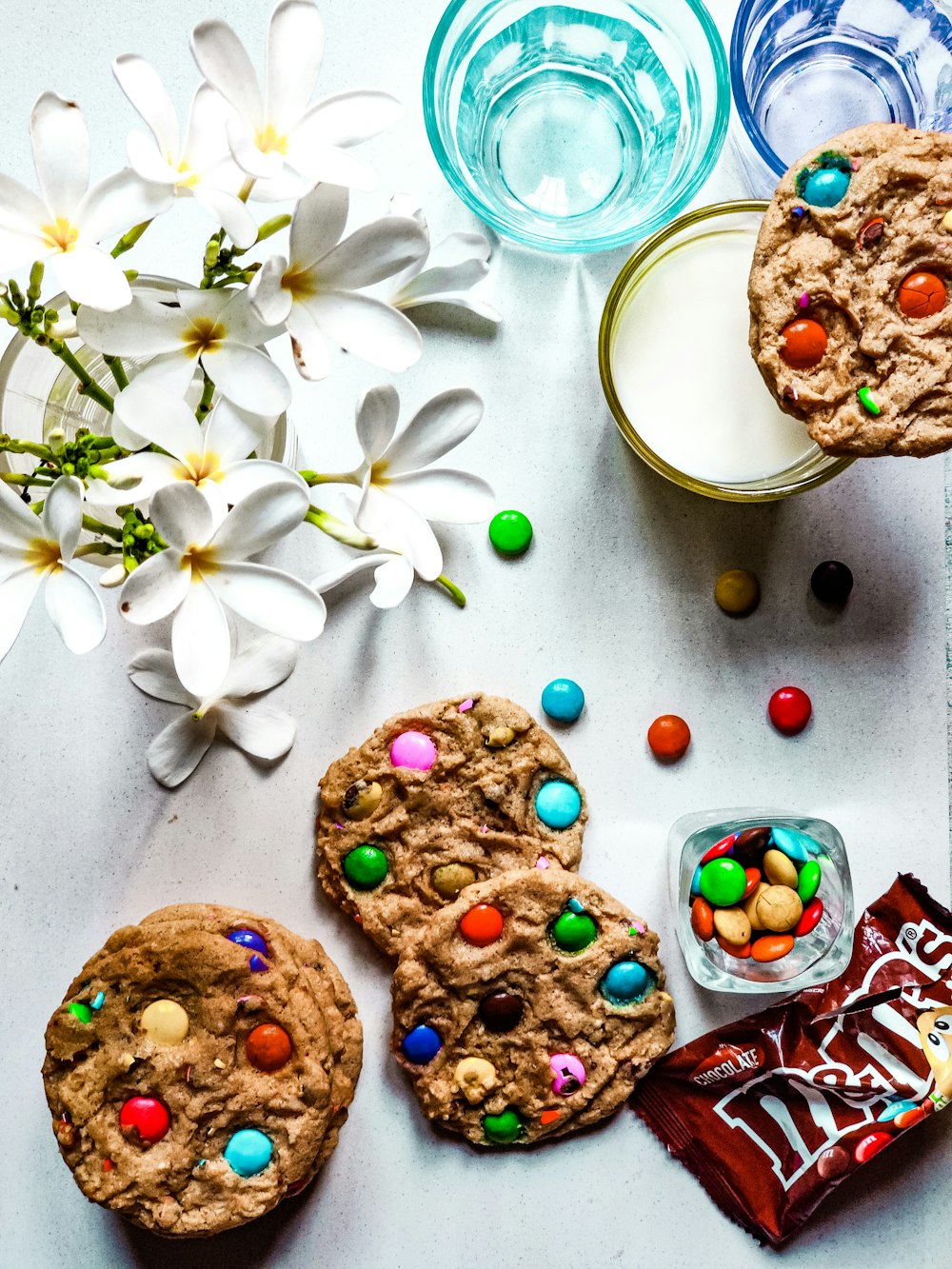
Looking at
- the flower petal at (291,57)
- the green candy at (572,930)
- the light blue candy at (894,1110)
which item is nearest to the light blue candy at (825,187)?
the flower petal at (291,57)

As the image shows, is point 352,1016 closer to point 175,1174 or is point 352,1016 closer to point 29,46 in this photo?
point 175,1174

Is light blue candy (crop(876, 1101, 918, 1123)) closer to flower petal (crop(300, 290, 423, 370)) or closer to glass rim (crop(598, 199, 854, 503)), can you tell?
glass rim (crop(598, 199, 854, 503))

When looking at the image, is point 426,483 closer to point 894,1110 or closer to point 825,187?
point 825,187

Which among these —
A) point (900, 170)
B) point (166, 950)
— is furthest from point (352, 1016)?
point (900, 170)

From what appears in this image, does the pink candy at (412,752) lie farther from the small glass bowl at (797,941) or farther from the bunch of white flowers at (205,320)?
the bunch of white flowers at (205,320)

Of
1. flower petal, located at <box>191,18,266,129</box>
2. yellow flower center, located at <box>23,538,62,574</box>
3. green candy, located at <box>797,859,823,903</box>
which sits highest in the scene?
flower petal, located at <box>191,18,266,129</box>

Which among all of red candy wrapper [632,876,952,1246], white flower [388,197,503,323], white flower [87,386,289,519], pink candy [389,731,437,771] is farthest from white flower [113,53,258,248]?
red candy wrapper [632,876,952,1246]

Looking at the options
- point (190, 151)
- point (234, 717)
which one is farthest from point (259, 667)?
point (190, 151)
